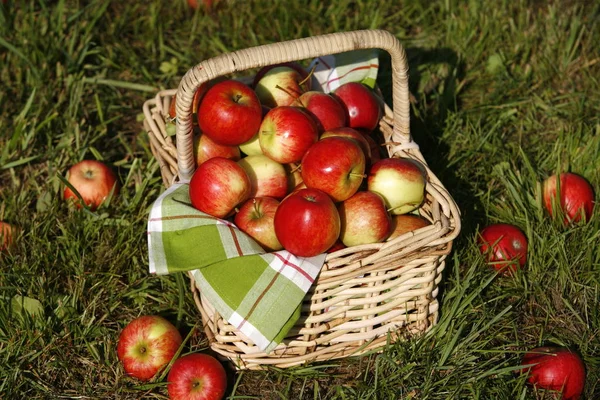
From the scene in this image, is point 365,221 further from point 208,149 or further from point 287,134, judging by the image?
point 208,149

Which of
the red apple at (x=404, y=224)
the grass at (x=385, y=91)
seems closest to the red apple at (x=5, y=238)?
the grass at (x=385, y=91)

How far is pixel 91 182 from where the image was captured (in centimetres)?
295

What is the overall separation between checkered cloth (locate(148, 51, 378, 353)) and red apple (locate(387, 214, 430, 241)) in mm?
346

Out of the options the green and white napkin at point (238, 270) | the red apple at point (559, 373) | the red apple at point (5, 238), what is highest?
the green and white napkin at point (238, 270)

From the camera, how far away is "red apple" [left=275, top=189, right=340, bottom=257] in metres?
2.13

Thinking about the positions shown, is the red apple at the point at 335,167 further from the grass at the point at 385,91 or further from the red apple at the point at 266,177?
the grass at the point at 385,91

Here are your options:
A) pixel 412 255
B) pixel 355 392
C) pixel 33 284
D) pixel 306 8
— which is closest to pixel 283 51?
pixel 412 255

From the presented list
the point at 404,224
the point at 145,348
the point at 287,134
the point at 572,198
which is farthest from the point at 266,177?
the point at 572,198

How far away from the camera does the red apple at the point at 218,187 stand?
2.30 m

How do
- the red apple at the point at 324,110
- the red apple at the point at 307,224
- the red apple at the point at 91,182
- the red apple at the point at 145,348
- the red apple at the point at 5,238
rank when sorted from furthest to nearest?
the red apple at the point at 91,182 → the red apple at the point at 5,238 → the red apple at the point at 324,110 → the red apple at the point at 145,348 → the red apple at the point at 307,224

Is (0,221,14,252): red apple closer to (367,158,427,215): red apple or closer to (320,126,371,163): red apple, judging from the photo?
(320,126,371,163): red apple

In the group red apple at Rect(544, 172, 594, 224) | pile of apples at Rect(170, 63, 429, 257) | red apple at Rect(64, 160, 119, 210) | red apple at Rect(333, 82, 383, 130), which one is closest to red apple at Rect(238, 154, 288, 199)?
pile of apples at Rect(170, 63, 429, 257)

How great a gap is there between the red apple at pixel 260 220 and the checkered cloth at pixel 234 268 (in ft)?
0.19

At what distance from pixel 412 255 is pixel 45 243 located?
1.51 metres
